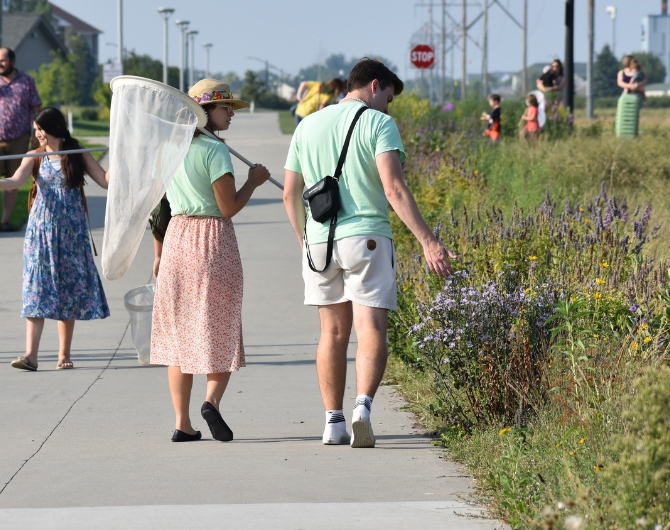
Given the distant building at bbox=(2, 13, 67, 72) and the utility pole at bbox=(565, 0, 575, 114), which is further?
the distant building at bbox=(2, 13, 67, 72)

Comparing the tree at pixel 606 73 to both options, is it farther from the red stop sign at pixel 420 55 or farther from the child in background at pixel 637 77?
the child in background at pixel 637 77

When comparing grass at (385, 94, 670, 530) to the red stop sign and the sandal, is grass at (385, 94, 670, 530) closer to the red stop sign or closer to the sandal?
the sandal

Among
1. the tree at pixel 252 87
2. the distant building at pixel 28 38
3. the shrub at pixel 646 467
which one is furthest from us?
the tree at pixel 252 87

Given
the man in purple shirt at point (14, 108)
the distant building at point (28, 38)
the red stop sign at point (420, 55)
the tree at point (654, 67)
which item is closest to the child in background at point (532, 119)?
the man in purple shirt at point (14, 108)

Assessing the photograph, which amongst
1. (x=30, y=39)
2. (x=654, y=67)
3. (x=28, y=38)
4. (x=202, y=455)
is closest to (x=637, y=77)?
(x=202, y=455)

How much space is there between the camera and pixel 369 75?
5684 mm

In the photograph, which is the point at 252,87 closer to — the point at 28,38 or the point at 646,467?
the point at 28,38

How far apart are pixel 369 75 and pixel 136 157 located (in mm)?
1211

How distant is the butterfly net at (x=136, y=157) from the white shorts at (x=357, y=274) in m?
0.84

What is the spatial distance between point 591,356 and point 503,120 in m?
19.8

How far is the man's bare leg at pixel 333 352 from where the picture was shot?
5.72 metres

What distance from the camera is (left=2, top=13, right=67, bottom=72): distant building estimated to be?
77312 millimetres

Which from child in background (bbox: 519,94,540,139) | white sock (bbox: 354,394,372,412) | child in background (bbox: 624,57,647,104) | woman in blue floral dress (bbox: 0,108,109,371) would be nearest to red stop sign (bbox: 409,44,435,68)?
child in background (bbox: 624,57,647,104)

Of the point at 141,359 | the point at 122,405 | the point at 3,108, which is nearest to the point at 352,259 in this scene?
the point at 122,405
